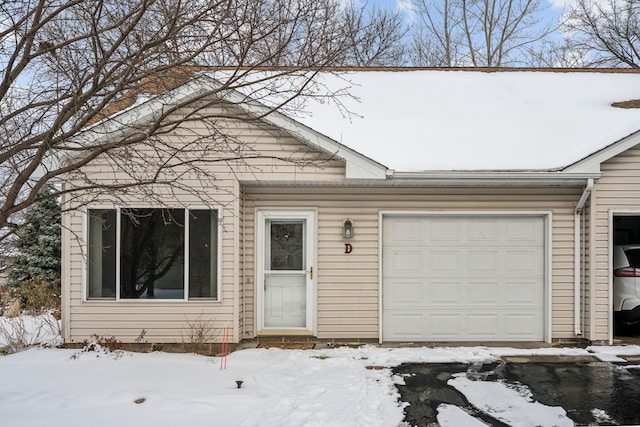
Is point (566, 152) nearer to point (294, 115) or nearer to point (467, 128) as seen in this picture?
point (467, 128)

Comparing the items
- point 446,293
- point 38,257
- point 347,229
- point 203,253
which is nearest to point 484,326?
point 446,293

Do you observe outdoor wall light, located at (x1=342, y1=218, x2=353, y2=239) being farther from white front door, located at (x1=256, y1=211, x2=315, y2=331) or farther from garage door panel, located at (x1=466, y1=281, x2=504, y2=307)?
garage door panel, located at (x1=466, y1=281, x2=504, y2=307)

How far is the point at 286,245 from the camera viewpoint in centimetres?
885

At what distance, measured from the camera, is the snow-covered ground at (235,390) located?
5.23 m

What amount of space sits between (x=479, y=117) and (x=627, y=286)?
4.12 m

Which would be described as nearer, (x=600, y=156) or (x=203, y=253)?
(x=600, y=156)

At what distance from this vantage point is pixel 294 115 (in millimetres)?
8422

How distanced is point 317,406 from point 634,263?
22.5 feet

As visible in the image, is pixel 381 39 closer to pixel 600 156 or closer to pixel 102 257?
pixel 600 156

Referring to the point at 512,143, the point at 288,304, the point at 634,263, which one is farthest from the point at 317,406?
the point at 634,263

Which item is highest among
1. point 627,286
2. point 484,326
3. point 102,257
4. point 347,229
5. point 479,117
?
point 479,117

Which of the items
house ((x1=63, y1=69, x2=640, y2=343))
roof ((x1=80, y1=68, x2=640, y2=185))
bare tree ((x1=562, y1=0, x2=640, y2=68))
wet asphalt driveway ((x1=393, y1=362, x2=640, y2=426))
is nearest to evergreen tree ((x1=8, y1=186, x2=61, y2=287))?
house ((x1=63, y1=69, x2=640, y2=343))

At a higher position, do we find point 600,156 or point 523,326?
point 600,156

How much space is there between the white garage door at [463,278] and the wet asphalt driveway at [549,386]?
54.2 inches
